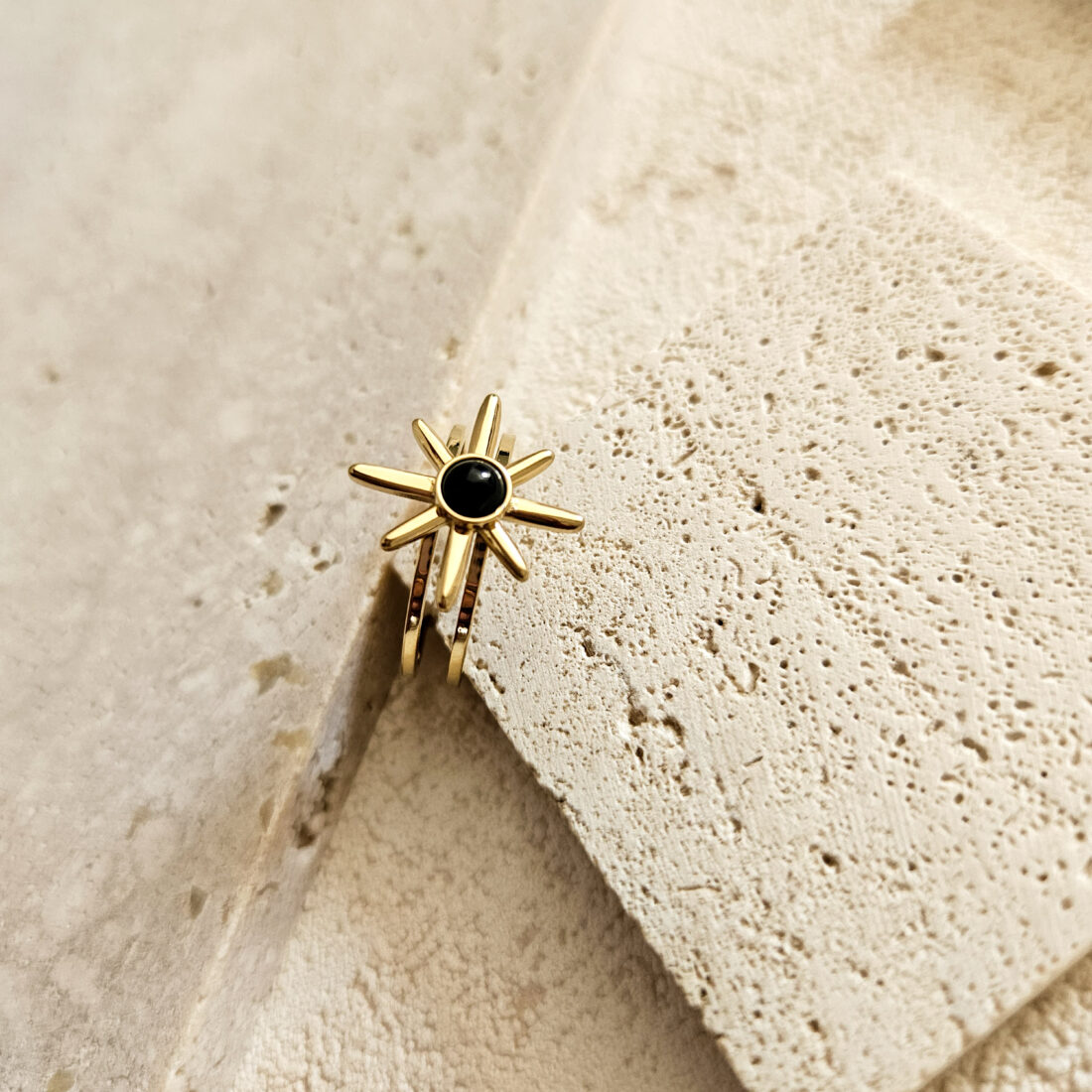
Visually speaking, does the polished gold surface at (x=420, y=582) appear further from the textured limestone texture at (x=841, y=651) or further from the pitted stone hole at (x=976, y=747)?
the pitted stone hole at (x=976, y=747)

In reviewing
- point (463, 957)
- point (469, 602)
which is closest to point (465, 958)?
point (463, 957)

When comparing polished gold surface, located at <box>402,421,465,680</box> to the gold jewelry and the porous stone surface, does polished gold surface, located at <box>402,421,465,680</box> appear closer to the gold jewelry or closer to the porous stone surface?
the gold jewelry

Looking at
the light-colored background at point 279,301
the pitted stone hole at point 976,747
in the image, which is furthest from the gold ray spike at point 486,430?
the pitted stone hole at point 976,747

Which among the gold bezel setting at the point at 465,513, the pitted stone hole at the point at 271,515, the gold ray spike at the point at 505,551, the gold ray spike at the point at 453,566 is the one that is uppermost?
the gold bezel setting at the point at 465,513

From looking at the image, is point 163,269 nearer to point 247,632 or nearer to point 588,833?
point 247,632

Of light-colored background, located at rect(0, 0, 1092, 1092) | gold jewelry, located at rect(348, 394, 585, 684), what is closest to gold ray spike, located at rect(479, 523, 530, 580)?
gold jewelry, located at rect(348, 394, 585, 684)

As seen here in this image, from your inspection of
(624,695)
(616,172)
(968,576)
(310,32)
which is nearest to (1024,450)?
(968,576)

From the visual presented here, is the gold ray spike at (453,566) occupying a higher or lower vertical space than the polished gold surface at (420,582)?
higher
